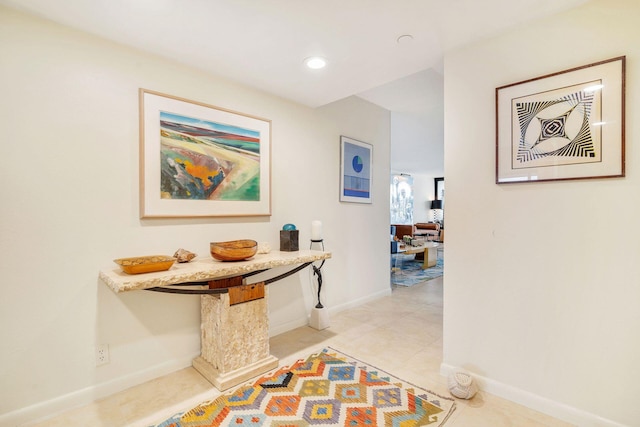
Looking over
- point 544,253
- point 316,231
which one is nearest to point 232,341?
point 316,231

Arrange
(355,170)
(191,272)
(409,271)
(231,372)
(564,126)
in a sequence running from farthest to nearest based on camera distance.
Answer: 1. (409,271)
2. (355,170)
3. (231,372)
4. (191,272)
5. (564,126)

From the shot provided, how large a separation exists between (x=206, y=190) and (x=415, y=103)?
2750mm

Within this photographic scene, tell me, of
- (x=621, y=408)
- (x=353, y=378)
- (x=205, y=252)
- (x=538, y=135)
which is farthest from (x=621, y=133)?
(x=205, y=252)

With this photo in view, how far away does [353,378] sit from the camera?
78.5 inches

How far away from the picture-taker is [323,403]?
174 centimetres

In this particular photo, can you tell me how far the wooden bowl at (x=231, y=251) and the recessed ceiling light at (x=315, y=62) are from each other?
4.42 feet

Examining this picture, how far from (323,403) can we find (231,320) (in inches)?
30.0

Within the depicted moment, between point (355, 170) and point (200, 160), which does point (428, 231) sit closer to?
point (355, 170)

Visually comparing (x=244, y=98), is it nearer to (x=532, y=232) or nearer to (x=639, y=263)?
(x=532, y=232)

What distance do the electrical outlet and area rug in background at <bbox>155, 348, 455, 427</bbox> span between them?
1.91 feet

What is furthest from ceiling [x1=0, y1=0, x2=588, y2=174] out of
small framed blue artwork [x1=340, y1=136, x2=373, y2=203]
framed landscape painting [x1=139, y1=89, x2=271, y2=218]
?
small framed blue artwork [x1=340, y1=136, x2=373, y2=203]

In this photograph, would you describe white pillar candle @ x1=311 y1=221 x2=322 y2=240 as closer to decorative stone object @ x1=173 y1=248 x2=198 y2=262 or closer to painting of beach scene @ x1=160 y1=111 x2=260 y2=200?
painting of beach scene @ x1=160 y1=111 x2=260 y2=200

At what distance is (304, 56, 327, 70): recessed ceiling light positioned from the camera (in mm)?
2062

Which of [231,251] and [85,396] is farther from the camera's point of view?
[231,251]
